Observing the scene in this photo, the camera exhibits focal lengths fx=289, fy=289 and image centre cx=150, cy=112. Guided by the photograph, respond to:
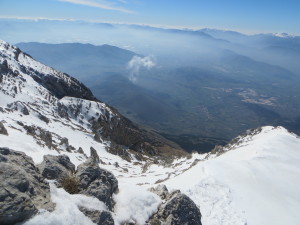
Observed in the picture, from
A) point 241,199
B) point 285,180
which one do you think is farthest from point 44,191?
point 285,180

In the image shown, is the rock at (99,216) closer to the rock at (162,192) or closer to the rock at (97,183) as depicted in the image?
the rock at (97,183)

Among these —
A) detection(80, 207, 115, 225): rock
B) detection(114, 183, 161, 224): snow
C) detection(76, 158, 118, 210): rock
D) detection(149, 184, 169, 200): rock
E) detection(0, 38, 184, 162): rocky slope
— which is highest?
detection(76, 158, 118, 210): rock

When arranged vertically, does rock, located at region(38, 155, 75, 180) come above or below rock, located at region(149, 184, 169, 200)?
above

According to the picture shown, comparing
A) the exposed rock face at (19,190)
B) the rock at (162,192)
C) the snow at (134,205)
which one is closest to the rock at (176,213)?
the snow at (134,205)

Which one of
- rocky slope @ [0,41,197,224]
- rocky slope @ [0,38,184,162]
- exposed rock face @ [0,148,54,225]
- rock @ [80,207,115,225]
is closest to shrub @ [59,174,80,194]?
rocky slope @ [0,41,197,224]

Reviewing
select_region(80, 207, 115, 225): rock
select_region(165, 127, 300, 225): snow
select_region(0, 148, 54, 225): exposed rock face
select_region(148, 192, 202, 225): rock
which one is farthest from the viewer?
select_region(165, 127, 300, 225): snow

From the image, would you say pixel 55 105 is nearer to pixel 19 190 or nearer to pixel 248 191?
pixel 248 191

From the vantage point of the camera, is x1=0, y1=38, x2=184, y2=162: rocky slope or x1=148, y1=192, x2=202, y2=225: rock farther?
x1=0, y1=38, x2=184, y2=162: rocky slope

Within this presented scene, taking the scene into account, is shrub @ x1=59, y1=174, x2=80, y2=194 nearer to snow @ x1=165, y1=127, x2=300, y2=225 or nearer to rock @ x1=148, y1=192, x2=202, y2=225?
rock @ x1=148, y1=192, x2=202, y2=225
